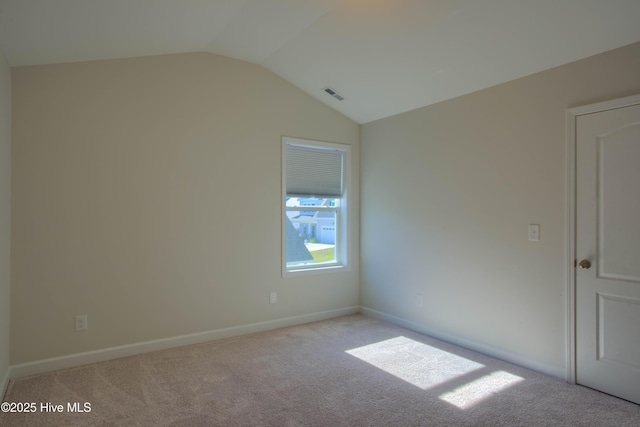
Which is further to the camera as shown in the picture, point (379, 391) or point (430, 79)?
point (430, 79)

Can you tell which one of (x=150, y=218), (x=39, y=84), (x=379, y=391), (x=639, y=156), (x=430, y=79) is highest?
(x=430, y=79)

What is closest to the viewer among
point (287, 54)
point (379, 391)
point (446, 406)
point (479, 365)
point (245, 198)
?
point (446, 406)

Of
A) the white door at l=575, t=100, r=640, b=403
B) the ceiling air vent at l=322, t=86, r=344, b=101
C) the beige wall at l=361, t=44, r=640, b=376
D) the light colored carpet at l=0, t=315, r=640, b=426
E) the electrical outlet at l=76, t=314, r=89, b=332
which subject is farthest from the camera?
the ceiling air vent at l=322, t=86, r=344, b=101

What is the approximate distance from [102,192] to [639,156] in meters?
4.10

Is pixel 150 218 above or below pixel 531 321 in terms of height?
above

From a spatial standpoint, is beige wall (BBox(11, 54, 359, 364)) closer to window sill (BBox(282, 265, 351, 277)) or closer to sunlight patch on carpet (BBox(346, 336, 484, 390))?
window sill (BBox(282, 265, 351, 277))

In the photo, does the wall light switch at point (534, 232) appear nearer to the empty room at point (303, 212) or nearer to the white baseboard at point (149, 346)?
the empty room at point (303, 212)

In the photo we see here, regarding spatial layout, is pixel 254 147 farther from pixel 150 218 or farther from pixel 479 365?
pixel 479 365

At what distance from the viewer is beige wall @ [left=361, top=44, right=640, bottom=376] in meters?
2.92

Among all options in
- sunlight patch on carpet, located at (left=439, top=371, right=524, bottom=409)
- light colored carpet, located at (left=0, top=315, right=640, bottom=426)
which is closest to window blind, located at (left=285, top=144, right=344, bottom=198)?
light colored carpet, located at (left=0, top=315, right=640, bottom=426)

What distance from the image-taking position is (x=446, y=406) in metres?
2.50

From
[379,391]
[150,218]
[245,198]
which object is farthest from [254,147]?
[379,391]

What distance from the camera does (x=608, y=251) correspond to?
2672 millimetres

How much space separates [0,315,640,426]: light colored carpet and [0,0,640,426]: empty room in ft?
0.07
